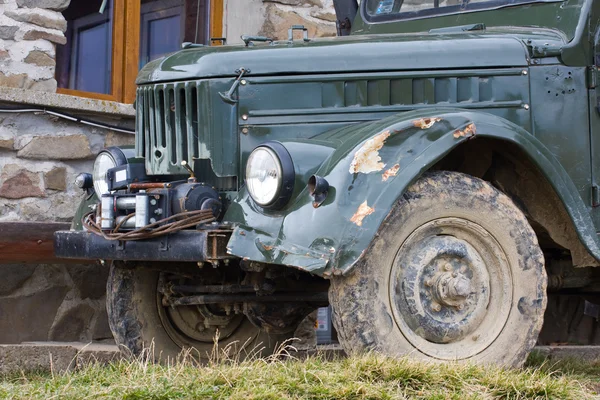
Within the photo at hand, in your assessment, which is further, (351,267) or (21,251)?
(21,251)

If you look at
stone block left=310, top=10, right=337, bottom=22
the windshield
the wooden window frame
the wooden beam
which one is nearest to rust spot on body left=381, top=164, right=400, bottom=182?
the windshield

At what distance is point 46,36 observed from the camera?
579 centimetres

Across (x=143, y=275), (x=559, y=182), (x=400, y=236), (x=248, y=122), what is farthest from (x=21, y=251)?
(x=559, y=182)

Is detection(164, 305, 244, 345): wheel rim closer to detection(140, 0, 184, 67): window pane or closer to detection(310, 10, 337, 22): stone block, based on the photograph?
detection(140, 0, 184, 67): window pane

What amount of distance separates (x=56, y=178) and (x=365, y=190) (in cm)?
273

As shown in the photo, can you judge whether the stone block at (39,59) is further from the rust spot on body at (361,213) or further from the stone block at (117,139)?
the rust spot on body at (361,213)

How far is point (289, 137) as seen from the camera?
13.6ft

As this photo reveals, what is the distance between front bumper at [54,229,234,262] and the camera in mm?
3768

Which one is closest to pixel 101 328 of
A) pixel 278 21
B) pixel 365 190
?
pixel 278 21

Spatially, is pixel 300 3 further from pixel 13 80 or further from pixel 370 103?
pixel 370 103

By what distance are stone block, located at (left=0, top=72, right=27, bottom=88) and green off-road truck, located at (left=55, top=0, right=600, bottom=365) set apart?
125 centimetres

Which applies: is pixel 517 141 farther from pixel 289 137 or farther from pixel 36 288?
pixel 36 288

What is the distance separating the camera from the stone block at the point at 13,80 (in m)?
5.62

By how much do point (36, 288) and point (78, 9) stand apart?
5.64ft
